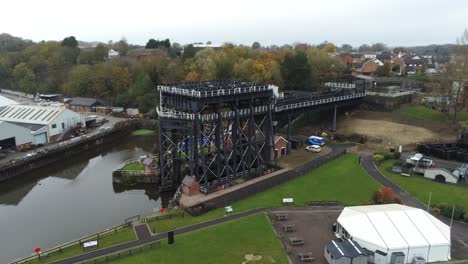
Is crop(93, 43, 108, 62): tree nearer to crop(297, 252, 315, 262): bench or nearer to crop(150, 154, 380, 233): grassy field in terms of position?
crop(150, 154, 380, 233): grassy field

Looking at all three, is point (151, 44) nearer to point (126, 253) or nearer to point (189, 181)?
point (189, 181)

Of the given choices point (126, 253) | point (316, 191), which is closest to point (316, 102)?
point (316, 191)

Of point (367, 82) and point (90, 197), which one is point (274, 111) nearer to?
point (90, 197)

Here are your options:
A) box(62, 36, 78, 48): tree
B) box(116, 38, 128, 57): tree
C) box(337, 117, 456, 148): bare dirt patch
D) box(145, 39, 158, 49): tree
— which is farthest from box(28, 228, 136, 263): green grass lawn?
box(145, 39, 158, 49): tree

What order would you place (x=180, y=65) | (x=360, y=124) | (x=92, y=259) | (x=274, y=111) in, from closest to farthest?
(x=92, y=259) < (x=274, y=111) < (x=360, y=124) < (x=180, y=65)

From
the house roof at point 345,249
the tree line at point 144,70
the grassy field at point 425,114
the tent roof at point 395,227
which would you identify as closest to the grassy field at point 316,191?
the tent roof at point 395,227

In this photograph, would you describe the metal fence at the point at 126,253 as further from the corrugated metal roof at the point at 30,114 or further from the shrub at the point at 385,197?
the corrugated metal roof at the point at 30,114

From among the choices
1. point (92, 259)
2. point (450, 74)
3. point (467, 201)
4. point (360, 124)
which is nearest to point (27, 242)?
point (92, 259)

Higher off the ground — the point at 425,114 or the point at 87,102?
the point at 87,102
